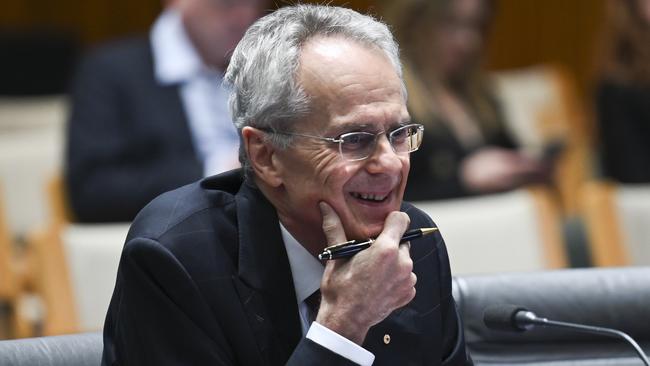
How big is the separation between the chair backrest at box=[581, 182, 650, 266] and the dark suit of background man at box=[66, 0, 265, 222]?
99 cm

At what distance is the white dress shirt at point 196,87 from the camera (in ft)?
11.7

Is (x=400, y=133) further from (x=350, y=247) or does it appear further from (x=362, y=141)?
(x=350, y=247)

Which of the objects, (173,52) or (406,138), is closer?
(406,138)

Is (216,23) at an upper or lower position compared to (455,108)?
upper

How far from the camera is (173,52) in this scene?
11.8 ft

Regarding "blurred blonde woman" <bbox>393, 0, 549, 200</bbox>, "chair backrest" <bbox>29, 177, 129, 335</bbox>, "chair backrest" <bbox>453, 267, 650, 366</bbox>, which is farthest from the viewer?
"blurred blonde woman" <bbox>393, 0, 549, 200</bbox>

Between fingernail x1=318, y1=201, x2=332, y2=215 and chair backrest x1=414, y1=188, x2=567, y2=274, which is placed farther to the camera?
chair backrest x1=414, y1=188, x2=567, y2=274

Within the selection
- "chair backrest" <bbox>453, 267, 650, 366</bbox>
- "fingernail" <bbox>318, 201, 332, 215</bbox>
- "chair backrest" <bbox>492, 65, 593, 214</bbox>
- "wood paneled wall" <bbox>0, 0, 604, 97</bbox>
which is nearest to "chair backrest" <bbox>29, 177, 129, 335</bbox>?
"chair backrest" <bbox>453, 267, 650, 366</bbox>

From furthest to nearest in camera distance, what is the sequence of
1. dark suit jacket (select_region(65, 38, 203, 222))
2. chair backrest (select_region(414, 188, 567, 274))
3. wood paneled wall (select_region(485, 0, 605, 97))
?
wood paneled wall (select_region(485, 0, 605, 97))
dark suit jacket (select_region(65, 38, 203, 222))
chair backrest (select_region(414, 188, 567, 274))

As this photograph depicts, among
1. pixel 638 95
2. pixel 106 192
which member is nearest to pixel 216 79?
pixel 106 192

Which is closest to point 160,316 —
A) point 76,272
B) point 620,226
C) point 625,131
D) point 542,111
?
point 76,272

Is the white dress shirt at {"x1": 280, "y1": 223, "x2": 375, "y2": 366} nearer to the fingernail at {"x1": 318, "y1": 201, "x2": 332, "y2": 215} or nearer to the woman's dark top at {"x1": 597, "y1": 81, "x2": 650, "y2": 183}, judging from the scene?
the fingernail at {"x1": 318, "y1": 201, "x2": 332, "y2": 215}

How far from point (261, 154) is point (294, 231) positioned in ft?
0.43

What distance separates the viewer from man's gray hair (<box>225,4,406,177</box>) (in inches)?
65.7
